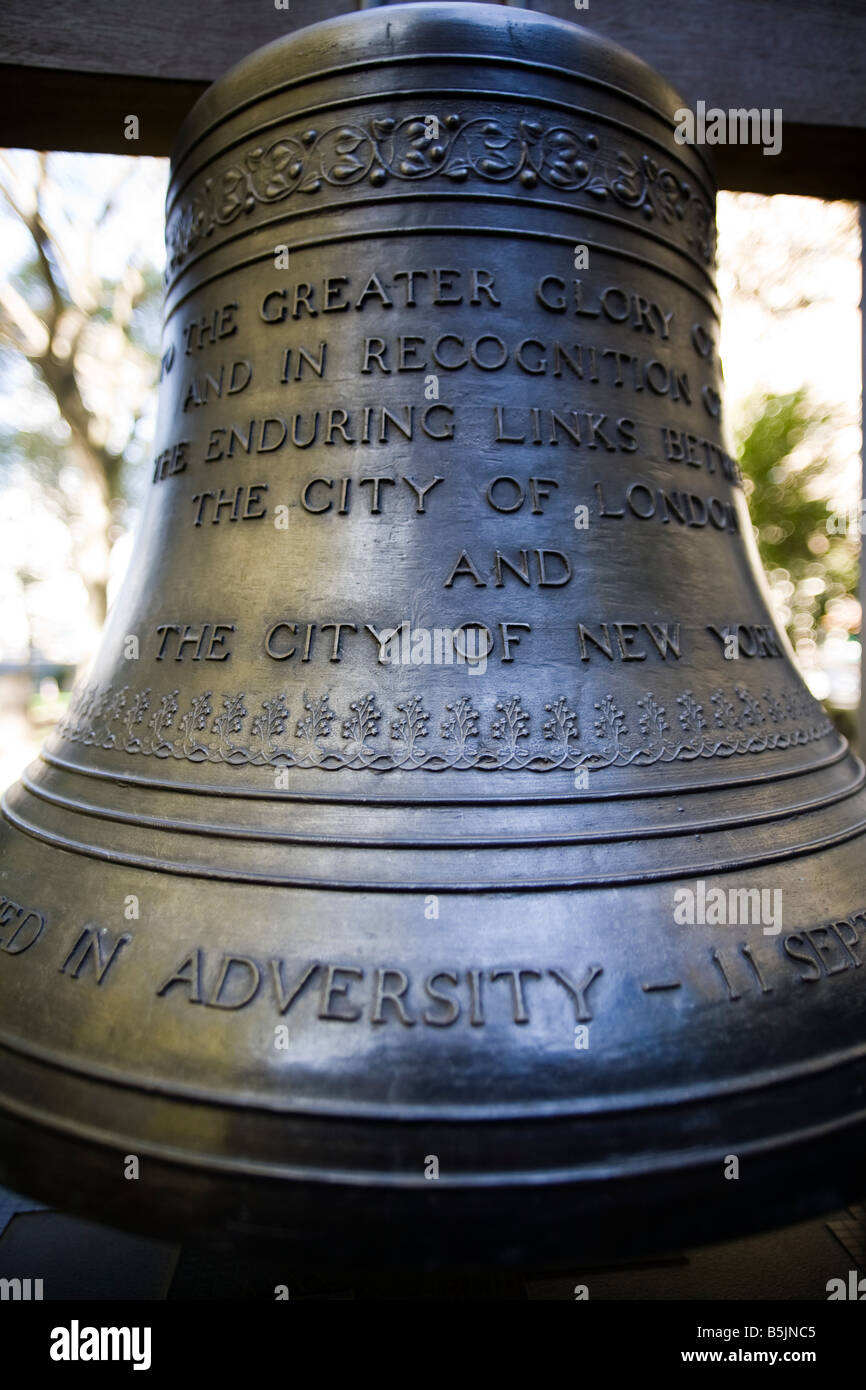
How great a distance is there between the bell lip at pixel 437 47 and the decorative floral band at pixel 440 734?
40.4 inches

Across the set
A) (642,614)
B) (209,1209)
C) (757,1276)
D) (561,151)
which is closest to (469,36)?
(561,151)

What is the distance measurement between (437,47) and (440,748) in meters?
1.11

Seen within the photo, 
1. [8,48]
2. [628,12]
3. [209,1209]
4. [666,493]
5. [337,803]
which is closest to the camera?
[209,1209]

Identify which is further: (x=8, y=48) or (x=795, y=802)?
(x=8, y=48)

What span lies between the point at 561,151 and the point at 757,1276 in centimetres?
227

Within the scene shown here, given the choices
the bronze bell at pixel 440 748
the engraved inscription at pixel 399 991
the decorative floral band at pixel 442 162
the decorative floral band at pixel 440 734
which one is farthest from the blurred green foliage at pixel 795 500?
the engraved inscription at pixel 399 991

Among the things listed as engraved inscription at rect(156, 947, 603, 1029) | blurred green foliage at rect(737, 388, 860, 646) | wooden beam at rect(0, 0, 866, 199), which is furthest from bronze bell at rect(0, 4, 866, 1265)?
blurred green foliage at rect(737, 388, 860, 646)

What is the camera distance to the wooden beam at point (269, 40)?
1870mm

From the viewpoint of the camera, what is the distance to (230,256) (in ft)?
5.28

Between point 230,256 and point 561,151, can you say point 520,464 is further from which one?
point 230,256

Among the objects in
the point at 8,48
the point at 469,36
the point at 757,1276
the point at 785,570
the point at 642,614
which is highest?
the point at 785,570

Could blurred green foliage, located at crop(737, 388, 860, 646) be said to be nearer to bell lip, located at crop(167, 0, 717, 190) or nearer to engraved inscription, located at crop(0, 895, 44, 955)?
bell lip, located at crop(167, 0, 717, 190)

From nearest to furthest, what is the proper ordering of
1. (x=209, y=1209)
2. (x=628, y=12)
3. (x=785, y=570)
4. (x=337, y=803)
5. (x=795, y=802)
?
(x=209, y=1209), (x=337, y=803), (x=795, y=802), (x=628, y=12), (x=785, y=570)

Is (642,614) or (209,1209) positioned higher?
(642,614)
